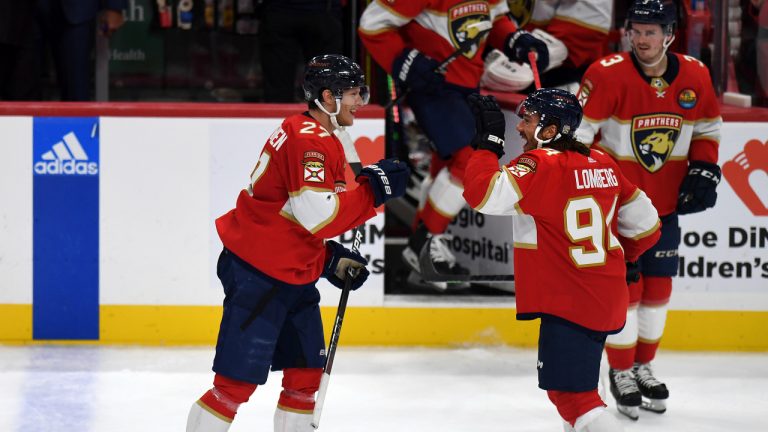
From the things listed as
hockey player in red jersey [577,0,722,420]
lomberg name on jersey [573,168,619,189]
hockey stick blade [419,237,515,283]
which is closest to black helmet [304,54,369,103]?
lomberg name on jersey [573,168,619,189]

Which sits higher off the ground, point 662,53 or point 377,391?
point 662,53

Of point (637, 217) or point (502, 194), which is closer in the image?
point (502, 194)

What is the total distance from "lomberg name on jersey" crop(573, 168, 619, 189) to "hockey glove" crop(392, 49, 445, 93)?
6.79 ft

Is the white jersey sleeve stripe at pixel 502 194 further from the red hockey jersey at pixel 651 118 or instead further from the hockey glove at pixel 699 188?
the hockey glove at pixel 699 188

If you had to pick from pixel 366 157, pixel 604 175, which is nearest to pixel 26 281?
pixel 366 157

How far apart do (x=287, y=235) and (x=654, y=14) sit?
1.71 m

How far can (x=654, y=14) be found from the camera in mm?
4660

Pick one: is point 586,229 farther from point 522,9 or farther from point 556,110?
point 522,9

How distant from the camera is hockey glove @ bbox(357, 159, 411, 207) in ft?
12.0

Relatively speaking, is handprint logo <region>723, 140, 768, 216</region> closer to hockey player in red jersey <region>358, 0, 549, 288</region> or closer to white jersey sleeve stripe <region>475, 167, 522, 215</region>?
hockey player in red jersey <region>358, 0, 549, 288</region>

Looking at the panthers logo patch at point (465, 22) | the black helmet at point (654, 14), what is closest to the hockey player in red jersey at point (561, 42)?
the panthers logo patch at point (465, 22)

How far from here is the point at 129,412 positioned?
4.77 m

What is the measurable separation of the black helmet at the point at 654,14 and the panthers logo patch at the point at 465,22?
1.19 m

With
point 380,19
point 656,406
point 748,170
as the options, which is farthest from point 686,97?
point 380,19
